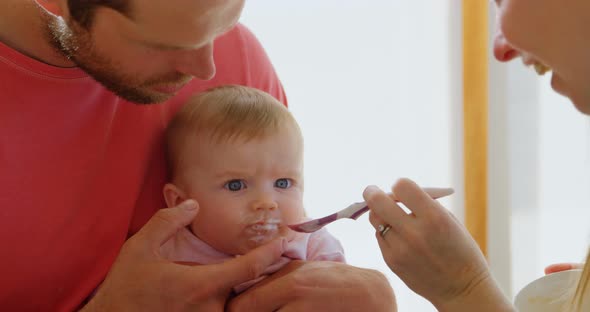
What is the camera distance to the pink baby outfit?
1.47 metres

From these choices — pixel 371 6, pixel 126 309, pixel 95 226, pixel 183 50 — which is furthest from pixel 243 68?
pixel 371 6

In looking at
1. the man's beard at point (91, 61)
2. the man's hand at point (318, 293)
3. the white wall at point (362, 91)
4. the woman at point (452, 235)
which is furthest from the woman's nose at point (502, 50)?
the white wall at point (362, 91)

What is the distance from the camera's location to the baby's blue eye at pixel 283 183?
148 centimetres

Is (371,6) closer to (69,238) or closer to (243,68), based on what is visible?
(243,68)

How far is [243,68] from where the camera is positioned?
67.6 inches

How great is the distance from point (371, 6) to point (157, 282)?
1.44 m

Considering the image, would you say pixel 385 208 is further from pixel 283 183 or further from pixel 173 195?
pixel 173 195

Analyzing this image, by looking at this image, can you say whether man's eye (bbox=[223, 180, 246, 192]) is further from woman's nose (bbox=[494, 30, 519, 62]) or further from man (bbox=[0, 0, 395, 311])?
woman's nose (bbox=[494, 30, 519, 62])

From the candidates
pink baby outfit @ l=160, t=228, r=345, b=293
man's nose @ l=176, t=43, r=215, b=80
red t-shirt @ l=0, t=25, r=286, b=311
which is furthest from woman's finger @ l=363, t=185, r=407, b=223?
red t-shirt @ l=0, t=25, r=286, b=311

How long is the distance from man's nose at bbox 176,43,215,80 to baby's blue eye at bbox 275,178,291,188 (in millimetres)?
266

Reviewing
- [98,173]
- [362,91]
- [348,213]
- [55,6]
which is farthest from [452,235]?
[362,91]

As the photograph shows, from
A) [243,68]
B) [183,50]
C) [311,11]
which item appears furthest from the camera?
[311,11]

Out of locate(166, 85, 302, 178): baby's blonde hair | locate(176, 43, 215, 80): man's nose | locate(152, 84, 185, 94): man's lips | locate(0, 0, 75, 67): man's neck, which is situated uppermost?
locate(0, 0, 75, 67): man's neck

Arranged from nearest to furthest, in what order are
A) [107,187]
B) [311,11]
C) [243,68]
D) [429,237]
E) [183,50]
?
[429,237]
[183,50]
[107,187]
[243,68]
[311,11]
